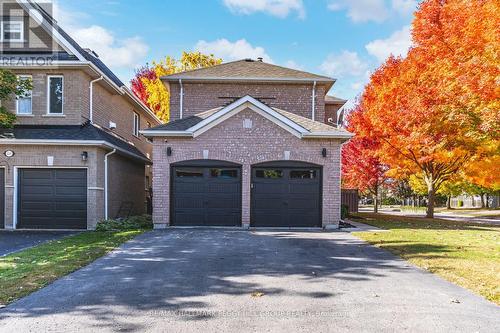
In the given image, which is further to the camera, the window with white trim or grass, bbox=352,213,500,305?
the window with white trim

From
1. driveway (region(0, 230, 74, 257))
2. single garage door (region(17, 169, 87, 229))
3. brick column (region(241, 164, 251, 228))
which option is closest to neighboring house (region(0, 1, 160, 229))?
single garage door (region(17, 169, 87, 229))

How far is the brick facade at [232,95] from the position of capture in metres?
19.8

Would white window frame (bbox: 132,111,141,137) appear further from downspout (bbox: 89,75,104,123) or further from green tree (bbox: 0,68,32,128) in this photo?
green tree (bbox: 0,68,32,128)

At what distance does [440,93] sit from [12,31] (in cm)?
1723

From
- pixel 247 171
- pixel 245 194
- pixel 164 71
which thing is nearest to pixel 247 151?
pixel 247 171

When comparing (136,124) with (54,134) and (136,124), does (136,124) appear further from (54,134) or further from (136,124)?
(54,134)

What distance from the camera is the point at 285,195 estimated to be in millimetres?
16359

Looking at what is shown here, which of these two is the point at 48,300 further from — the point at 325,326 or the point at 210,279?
the point at 325,326

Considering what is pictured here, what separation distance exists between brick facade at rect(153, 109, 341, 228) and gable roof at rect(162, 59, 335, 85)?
3.98m

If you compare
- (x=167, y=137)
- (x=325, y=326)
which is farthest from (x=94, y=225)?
(x=325, y=326)

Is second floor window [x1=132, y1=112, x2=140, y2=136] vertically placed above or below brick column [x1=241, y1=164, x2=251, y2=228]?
above

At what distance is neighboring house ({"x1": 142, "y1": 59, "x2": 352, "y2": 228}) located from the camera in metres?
16.1

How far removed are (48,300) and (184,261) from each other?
3.36m

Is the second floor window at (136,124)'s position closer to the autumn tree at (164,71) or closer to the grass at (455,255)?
the autumn tree at (164,71)
